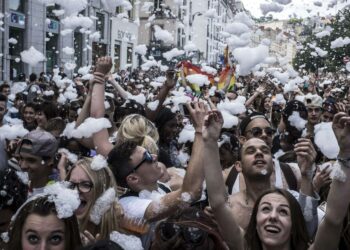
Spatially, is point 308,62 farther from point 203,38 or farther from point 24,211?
point 24,211

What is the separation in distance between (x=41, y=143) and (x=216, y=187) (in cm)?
141

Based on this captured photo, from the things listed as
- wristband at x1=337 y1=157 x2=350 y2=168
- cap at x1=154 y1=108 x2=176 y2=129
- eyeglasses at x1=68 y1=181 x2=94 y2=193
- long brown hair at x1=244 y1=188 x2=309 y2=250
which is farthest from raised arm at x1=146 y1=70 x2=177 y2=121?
wristband at x1=337 y1=157 x2=350 y2=168

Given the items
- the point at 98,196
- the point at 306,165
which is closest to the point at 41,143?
the point at 98,196

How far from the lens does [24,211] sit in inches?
97.0

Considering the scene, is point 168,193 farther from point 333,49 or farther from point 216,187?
point 333,49

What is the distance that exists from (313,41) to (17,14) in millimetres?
13764

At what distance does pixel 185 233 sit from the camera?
231 cm

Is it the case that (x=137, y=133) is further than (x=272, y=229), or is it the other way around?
(x=137, y=133)

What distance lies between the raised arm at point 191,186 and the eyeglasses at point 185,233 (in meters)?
0.52

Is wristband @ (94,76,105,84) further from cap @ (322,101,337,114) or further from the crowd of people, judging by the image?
cap @ (322,101,337,114)

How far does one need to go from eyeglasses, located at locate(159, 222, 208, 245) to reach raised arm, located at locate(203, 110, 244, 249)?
516 millimetres

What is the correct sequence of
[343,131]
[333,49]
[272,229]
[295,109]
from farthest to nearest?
1. [333,49]
2. [295,109]
3. [272,229]
4. [343,131]

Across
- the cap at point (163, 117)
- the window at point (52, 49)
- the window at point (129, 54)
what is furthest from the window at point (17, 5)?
the cap at point (163, 117)

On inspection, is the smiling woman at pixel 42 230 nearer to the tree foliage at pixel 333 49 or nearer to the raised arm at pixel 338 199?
the raised arm at pixel 338 199
